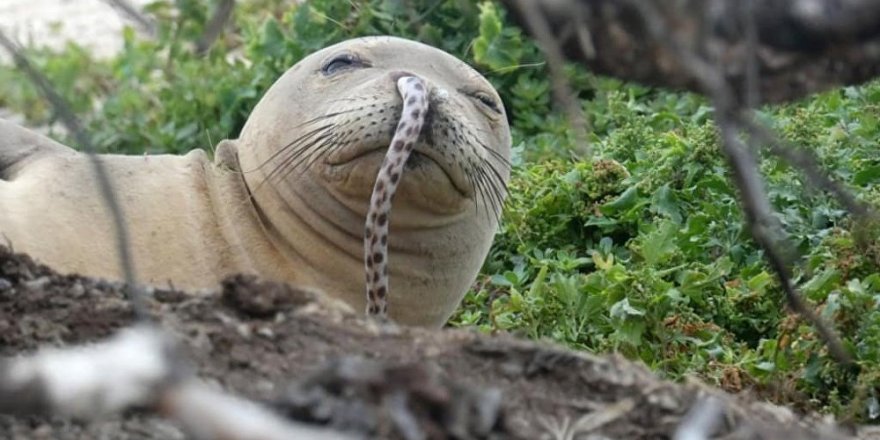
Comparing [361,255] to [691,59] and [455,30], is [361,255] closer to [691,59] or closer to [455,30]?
[455,30]

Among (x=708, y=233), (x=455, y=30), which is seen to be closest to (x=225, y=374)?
(x=708, y=233)

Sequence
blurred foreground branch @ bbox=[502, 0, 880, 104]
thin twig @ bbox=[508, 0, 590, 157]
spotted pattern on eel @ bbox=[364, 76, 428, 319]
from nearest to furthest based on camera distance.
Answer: thin twig @ bbox=[508, 0, 590, 157]
blurred foreground branch @ bbox=[502, 0, 880, 104]
spotted pattern on eel @ bbox=[364, 76, 428, 319]

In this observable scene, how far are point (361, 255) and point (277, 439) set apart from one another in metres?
3.59

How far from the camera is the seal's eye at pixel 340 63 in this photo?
5.81 meters

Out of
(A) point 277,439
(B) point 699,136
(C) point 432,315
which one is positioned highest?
(B) point 699,136

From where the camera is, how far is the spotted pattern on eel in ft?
16.3

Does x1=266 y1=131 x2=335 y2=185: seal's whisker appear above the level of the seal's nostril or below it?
below

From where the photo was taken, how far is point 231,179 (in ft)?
18.9

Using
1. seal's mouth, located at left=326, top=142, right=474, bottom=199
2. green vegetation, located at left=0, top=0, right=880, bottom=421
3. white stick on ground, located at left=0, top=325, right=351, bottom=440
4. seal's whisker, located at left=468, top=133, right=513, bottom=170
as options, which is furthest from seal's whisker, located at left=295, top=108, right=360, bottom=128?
white stick on ground, located at left=0, top=325, right=351, bottom=440

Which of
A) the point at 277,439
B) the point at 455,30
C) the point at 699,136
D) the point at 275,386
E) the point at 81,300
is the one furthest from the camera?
the point at 455,30

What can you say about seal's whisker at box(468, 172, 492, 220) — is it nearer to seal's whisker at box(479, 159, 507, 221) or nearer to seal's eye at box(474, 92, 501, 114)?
seal's whisker at box(479, 159, 507, 221)

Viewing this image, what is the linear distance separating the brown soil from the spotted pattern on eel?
1372 millimetres

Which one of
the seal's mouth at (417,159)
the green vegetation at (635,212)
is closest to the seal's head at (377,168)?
the seal's mouth at (417,159)

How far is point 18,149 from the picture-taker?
230 inches
